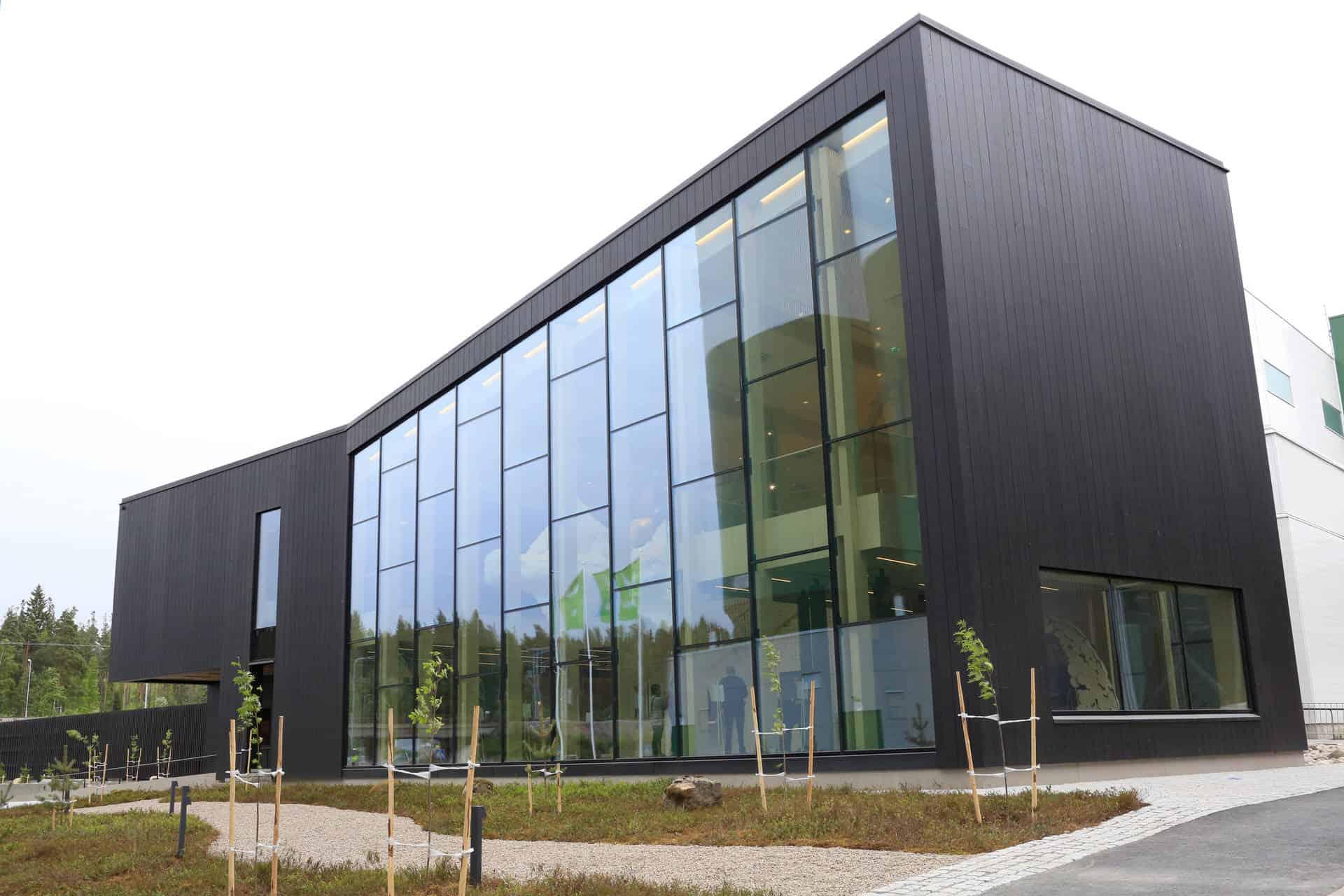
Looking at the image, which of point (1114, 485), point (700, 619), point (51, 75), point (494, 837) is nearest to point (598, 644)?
point (700, 619)

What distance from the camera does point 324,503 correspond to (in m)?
33.0

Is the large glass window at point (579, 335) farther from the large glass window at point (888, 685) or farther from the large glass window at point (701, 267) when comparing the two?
the large glass window at point (888, 685)

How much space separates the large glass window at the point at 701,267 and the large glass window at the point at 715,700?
6314mm

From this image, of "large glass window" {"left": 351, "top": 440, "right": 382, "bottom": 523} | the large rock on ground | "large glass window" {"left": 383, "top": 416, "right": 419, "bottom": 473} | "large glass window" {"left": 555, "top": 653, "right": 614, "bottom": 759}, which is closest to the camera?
the large rock on ground

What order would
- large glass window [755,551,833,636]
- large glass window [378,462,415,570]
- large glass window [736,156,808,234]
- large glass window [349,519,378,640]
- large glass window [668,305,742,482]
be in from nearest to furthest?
large glass window [755,551,833,636] < large glass window [736,156,808,234] < large glass window [668,305,742,482] < large glass window [378,462,415,570] < large glass window [349,519,378,640]

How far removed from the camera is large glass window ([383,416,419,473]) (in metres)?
30.2

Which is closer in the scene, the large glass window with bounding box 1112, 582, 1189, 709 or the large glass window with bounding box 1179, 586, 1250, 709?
the large glass window with bounding box 1112, 582, 1189, 709

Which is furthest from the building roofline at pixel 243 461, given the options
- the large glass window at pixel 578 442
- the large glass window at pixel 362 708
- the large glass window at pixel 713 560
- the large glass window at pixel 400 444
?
the large glass window at pixel 713 560

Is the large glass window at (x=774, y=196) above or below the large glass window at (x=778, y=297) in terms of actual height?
above

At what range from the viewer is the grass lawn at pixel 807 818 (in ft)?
35.4

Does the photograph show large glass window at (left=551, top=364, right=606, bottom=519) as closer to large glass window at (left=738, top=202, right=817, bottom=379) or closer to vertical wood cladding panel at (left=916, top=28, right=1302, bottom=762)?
large glass window at (left=738, top=202, right=817, bottom=379)

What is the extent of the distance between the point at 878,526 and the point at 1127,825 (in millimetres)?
6701

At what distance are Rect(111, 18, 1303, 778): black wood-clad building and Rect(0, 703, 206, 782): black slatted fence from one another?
2512 centimetres

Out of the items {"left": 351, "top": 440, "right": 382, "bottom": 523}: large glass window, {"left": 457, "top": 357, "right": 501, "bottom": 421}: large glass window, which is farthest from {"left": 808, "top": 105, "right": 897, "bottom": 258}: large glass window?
{"left": 351, "top": 440, "right": 382, "bottom": 523}: large glass window
